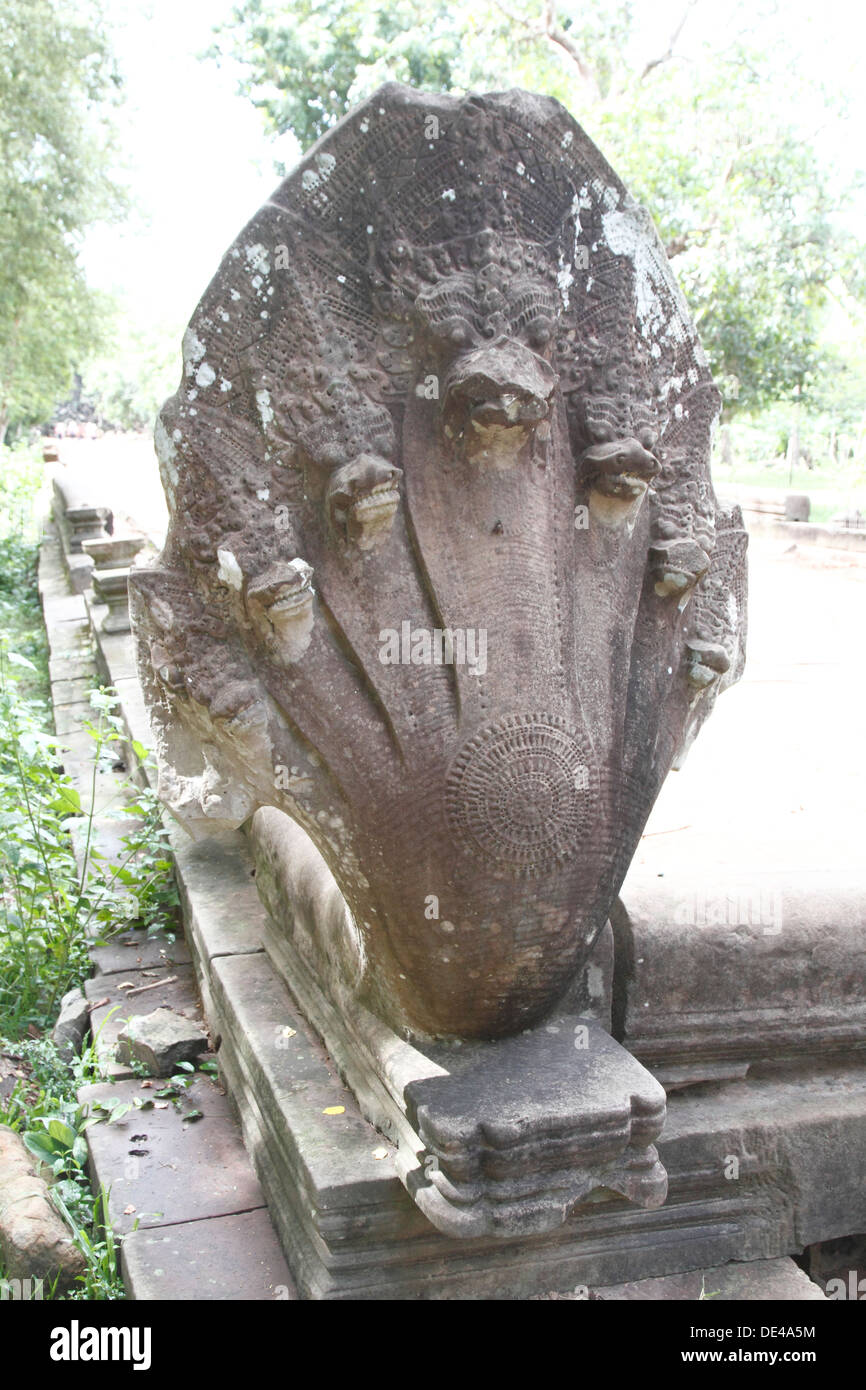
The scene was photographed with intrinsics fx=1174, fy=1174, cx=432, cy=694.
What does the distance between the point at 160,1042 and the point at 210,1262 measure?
68 cm

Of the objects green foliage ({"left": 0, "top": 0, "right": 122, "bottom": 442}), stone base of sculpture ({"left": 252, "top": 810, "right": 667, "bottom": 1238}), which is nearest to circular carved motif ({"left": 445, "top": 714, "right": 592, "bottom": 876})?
stone base of sculpture ({"left": 252, "top": 810, "right": 667, "bottom": 1238})

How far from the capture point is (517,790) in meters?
1.54

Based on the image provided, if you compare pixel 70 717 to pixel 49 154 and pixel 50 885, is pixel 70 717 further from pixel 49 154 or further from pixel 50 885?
pixel 49 154

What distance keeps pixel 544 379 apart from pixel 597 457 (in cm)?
13

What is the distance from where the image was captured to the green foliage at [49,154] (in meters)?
11.7

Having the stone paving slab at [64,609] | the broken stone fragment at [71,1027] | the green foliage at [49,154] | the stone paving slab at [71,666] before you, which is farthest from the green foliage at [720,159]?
the broken stone fragment at [71,1027]

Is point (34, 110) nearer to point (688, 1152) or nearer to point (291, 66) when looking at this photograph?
point (291, 66)

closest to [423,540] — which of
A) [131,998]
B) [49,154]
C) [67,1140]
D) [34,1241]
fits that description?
[34,1241]

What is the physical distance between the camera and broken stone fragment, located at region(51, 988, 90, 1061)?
2.63m

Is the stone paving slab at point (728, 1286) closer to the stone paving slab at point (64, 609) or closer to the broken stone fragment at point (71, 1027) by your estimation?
the broken stone fragment at point (71, 1027)

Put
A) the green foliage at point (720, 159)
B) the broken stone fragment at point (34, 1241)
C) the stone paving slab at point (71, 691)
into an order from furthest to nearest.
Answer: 1. the green foliage at point (720, 159)
2. the stone paving slab at point (71, 691)
3. the broken stone fragment at point (34, 1241)
